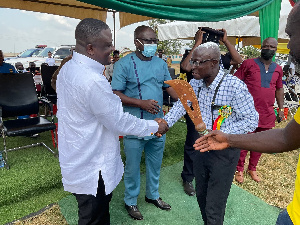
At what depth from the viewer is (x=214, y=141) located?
1.61m

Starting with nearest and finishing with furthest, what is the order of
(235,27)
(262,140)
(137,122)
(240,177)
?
(262,140), (137,122), (240,177), (235,27)

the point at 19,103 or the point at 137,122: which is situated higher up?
the point at 137,122

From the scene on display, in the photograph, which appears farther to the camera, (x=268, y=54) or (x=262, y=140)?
(x=268, y=54)

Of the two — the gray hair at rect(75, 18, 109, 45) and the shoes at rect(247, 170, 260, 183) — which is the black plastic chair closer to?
the gray hair at rect(75, 18, 109, 45)

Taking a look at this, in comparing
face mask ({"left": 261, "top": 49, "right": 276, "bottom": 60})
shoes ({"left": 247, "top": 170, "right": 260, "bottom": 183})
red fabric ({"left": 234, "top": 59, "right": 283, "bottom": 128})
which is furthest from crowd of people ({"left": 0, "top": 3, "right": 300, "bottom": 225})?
shoes ({"left": 247, "top": 170, "right": 260, "bottom": 183})

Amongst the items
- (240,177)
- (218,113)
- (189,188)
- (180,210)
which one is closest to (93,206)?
(218,113)

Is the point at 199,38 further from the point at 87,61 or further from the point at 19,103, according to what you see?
the point at 19,103

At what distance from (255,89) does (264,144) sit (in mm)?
2565

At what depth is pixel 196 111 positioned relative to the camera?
2.02 meters

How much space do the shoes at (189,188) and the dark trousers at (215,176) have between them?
47.7 inches

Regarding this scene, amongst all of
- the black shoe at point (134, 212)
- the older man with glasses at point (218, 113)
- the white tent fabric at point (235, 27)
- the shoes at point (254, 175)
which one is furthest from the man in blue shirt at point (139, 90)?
the white tent fabric at point (235, 27)

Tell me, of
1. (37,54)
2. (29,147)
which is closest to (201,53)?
(29,147)

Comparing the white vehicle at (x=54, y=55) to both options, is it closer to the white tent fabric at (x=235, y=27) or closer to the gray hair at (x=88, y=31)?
the white tent fabric at (x=235, y=27)

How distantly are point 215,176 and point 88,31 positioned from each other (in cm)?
151
